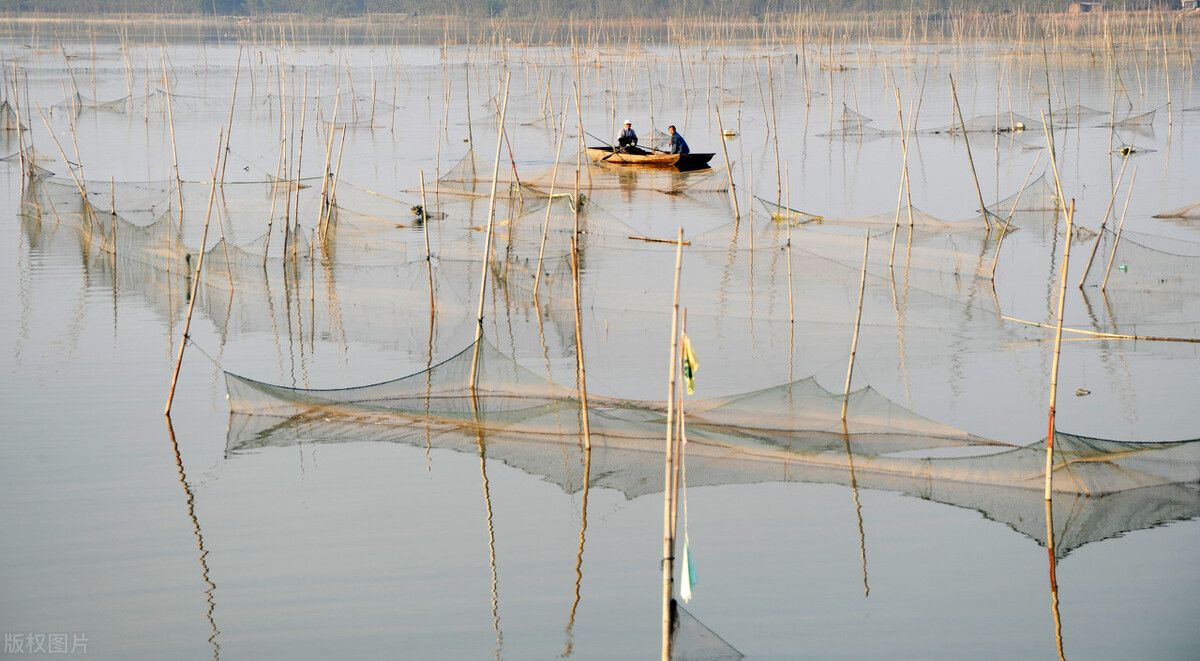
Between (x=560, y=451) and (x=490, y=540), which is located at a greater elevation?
(x=560, y=451)

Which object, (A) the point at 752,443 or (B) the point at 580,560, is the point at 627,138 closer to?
(A) the point at 752,443

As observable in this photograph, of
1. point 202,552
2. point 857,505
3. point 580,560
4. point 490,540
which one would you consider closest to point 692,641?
point 580,560

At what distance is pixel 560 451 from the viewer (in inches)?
203

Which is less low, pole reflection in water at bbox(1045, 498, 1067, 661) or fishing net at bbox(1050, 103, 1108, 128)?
fishing net at bbox(1050, 103, 1108, 128)

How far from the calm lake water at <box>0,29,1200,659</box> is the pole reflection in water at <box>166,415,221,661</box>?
0.02 m

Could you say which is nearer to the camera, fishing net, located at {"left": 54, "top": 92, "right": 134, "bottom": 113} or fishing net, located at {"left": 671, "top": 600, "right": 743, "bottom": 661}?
fishing net, located at {"left": 671, "top": 600, "right": 743, "bottom": 661}

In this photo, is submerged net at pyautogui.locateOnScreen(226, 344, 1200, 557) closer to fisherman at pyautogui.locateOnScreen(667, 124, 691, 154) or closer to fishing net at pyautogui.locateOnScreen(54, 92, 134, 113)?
fisherman at pyautogui.locateOnScreen(667, 124, 691, 154)

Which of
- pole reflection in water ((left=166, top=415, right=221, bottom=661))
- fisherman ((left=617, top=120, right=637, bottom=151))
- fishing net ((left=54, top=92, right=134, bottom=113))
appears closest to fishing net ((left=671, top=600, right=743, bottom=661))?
pole reflection in water ((left=166, top=415, right=221, bottom=661))

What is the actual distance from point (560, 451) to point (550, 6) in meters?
41.4

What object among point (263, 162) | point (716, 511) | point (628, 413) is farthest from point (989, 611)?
point (263, 162)

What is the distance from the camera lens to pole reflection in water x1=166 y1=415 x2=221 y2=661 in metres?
3.92

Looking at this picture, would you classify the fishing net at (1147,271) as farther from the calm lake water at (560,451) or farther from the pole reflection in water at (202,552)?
the pole reflection in water at (202,552)

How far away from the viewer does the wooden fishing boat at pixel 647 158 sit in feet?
44.1

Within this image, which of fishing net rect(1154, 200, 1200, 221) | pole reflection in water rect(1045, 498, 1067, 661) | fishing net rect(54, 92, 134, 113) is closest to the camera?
pole reflection in water rect(1045, 498, 1067, 661)
